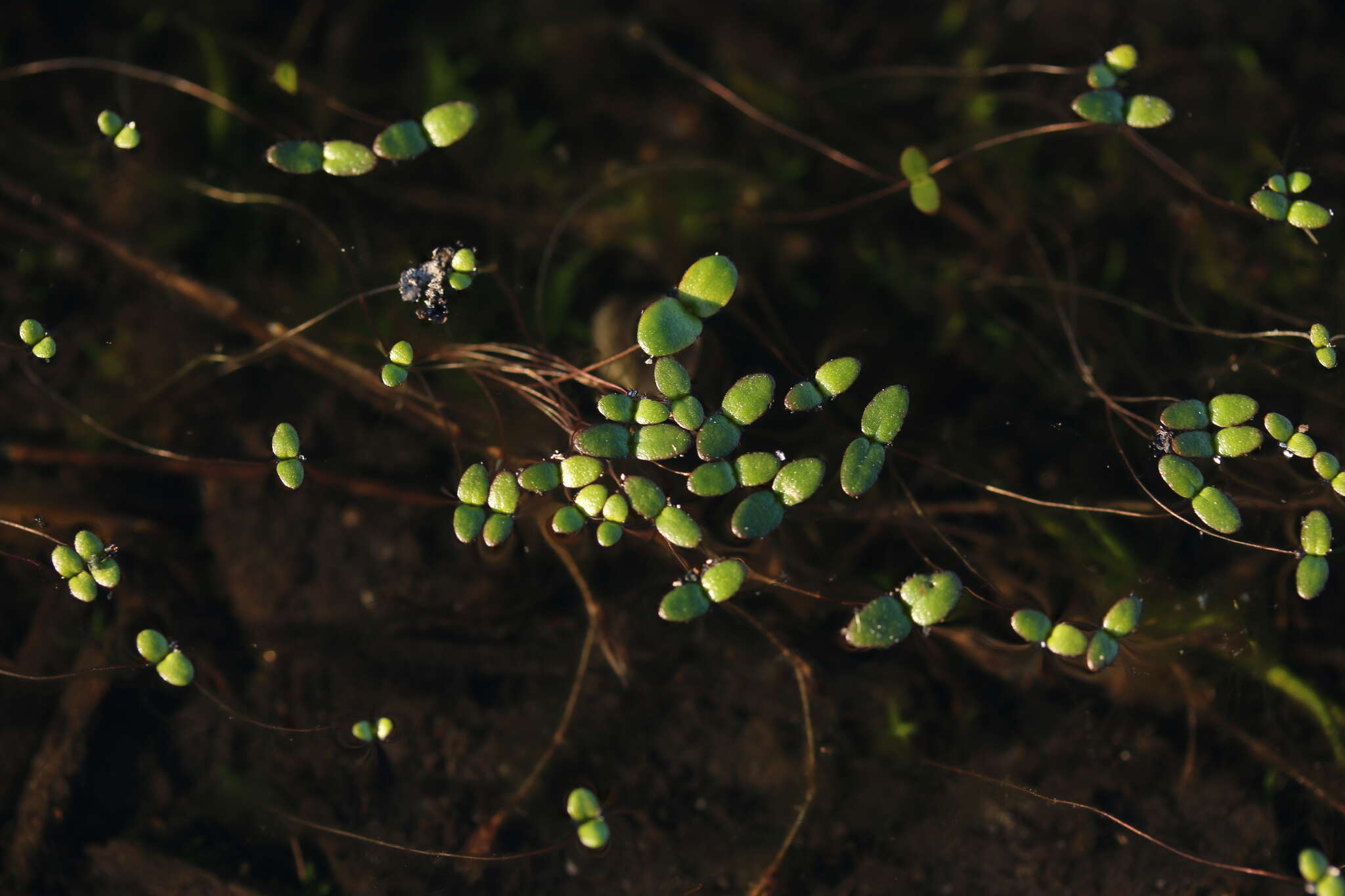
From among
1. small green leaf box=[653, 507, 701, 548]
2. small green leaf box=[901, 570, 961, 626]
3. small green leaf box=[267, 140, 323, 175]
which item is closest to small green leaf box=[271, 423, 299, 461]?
small green leaf box=[267, 140, 323, 175]

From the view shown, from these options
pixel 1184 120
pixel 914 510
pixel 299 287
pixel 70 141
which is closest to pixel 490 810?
pixel 914 510

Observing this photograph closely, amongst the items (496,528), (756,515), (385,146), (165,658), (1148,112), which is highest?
→ (1148,112)

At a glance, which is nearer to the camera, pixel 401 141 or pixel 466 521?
pixel 466 521

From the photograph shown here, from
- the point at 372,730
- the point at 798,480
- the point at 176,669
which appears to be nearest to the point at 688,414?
the point at 798,480

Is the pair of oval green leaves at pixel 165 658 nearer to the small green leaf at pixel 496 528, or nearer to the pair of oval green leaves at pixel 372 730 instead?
the pair of oval green leaves at pixel 372 730

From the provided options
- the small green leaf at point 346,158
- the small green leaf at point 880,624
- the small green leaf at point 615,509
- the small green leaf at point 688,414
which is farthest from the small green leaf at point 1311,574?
the small green leaf at point 346,158

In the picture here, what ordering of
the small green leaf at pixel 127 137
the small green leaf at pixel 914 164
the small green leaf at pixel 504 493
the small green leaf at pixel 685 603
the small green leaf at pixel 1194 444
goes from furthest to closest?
the small green leaf at pixel 914 164 → the small green leaf at pixel 127 137 → the small green leaf at pixel 1194 444 → the small green leaf at pixel 504 493 → the small green leaf at pixel 685 603

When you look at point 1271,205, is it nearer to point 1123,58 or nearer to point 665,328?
point 1123,58
